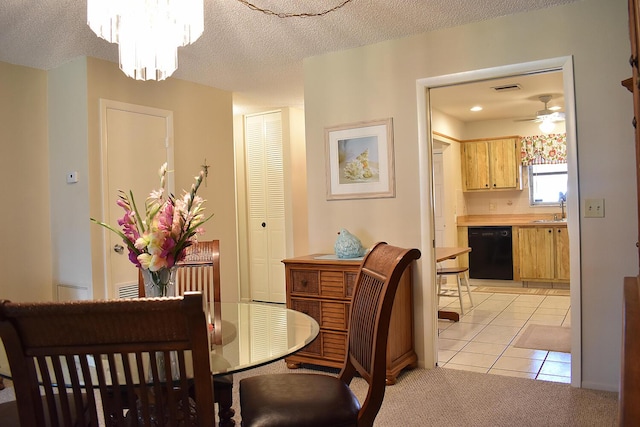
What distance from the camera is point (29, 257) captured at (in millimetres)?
3850

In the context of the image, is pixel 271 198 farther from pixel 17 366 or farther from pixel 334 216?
pixel 17 366

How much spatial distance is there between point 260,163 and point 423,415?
397 centimetres

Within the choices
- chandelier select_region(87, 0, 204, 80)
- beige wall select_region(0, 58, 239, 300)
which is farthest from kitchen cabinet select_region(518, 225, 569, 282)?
chandelier select_region(87, 0, 204, 80)

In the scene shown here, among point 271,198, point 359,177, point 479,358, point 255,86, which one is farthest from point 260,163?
point 479,358

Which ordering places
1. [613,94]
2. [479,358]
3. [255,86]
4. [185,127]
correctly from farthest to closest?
[255,86] → [185,127] → [479,358] → [613,94]

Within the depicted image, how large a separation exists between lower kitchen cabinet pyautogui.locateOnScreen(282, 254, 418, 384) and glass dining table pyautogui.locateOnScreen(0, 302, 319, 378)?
1.09 meters

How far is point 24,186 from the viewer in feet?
12.6

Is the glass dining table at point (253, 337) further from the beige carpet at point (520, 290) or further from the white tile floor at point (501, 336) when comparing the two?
the beige carpet at point (520, 290)

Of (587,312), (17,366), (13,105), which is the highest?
(13,105)

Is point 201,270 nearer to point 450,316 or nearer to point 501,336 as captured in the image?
point 501,336

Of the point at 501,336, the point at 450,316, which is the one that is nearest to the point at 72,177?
the point at 450,316

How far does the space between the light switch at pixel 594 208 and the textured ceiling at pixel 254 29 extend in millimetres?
1189

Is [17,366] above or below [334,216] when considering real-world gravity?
below

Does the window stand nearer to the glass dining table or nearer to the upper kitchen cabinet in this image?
the upper kitchen cabinet
